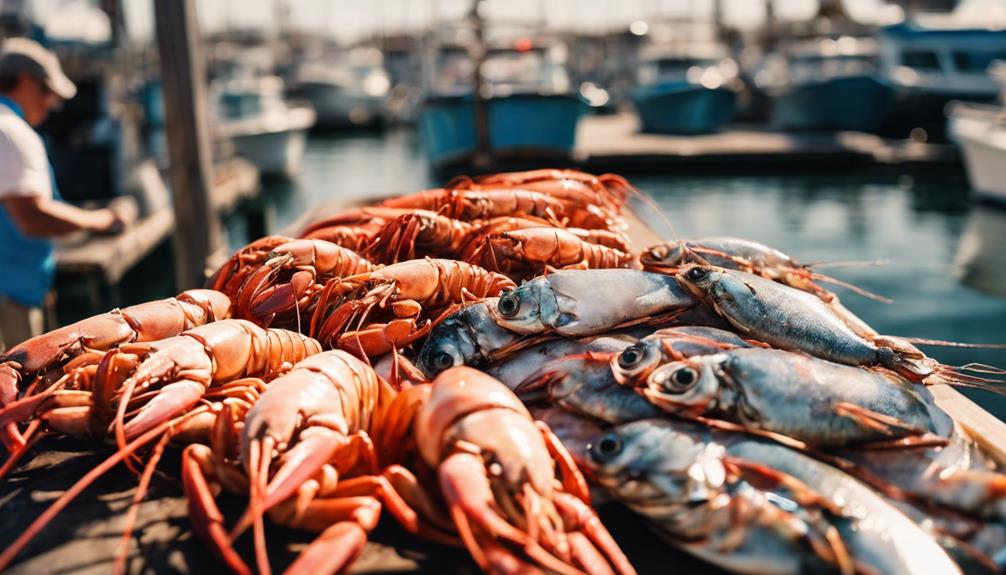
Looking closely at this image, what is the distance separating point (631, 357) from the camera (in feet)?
6.65

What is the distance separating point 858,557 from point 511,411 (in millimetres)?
832

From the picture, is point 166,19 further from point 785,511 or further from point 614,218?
point 785,511

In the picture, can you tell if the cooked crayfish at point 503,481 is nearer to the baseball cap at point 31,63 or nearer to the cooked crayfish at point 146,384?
the cooked crayfish at point 146,384

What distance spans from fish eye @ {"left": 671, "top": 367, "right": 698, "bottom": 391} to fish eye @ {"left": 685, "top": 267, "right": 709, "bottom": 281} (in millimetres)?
644

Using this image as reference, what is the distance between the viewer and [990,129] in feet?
39.3

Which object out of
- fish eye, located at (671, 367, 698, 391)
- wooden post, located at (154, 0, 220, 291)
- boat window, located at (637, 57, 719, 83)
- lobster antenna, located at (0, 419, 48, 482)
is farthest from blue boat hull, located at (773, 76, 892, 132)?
lobster antenna, located at (0, 419, 48, 482)

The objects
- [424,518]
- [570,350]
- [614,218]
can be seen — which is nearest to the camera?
[424,518]

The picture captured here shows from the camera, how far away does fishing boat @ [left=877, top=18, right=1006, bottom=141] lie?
18938 millimetres

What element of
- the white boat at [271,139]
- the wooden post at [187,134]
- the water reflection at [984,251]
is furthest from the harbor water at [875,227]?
the wooden post at [187,134]

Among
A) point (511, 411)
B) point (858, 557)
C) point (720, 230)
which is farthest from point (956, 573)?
point (720, 230)

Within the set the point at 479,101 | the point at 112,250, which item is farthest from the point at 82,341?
the point at 479,101

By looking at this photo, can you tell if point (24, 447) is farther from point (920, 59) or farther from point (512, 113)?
point (920, 59)

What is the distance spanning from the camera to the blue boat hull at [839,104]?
1947 cm

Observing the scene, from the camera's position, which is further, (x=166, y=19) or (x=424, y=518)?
(x=166, y=19)
